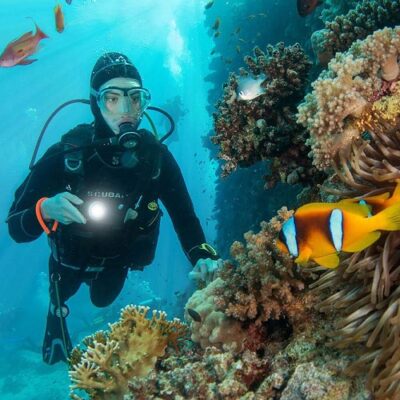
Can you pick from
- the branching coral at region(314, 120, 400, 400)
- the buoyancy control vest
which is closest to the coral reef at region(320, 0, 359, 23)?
the buoyancy control vest

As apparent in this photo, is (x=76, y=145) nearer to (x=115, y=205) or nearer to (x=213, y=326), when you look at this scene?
(x=115, y=205)

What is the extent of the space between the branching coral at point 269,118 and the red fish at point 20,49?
3.93 m

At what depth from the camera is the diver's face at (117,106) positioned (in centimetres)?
579

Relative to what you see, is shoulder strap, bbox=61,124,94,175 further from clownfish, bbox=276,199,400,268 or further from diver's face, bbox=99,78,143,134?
clownfish, bbox=276,199,400,268

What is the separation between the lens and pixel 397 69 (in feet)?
9.78

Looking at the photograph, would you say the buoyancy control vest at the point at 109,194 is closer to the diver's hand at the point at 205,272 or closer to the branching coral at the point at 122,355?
the diver's hand at the point at 205,272

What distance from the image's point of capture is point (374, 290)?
1865 millimetres

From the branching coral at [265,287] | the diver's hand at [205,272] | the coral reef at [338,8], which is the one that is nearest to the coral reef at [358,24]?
the coral reef at [338,8]

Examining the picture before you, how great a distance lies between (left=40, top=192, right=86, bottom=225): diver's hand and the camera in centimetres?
486

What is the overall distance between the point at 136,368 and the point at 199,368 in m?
0.81

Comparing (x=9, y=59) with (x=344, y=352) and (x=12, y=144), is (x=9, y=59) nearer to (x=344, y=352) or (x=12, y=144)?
(x=344, y=352)

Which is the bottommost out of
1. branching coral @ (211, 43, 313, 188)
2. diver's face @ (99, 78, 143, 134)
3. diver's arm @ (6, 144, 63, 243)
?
branching coral @ (211, 43, 313, 188)

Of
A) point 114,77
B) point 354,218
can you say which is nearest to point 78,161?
point 114,77

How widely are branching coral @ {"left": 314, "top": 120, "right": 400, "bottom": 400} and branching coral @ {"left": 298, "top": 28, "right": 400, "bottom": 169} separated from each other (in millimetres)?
541
